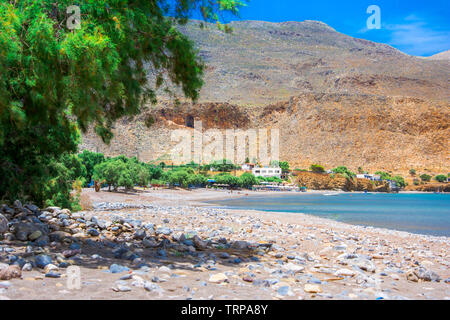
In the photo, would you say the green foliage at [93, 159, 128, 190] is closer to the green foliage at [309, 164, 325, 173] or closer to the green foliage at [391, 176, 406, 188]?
the green foliage at [309, 164, 325, 173]

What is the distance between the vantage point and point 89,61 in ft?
17.8

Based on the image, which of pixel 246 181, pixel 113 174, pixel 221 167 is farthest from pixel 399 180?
pixel 113 174

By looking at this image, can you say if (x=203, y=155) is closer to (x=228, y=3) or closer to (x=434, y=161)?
(x=434, y=161)

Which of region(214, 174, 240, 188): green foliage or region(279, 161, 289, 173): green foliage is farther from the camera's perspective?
region(279, 161, 289, 173): green foliage

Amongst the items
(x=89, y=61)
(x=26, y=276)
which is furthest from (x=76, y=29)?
(x=26, y=276)

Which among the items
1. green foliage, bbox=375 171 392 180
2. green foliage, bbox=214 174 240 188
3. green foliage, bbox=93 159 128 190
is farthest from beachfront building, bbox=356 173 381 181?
green foliage, bbox=93 159 128 190

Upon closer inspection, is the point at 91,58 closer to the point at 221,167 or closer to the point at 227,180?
the point at 227,180

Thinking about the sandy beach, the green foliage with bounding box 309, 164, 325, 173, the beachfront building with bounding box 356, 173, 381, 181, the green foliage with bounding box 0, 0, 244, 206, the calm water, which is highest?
the green foliage with bounding box 0, 0, 244, 206

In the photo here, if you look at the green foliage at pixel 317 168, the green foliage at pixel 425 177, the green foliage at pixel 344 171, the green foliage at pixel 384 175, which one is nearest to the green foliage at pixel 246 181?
the green foliage at pixel 317 168

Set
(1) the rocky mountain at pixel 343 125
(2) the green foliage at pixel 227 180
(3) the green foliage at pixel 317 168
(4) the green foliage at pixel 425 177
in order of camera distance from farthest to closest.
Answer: (1) the rocky mountain at pixel 343 125
(3) the green foliage at pixel 317 168
(4) the green foliage at pixel 425 177
(2) the green foliage at pixel 227 180

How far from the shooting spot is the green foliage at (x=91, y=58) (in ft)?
17.6

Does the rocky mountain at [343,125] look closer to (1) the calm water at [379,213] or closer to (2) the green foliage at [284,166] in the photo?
(2) the green foliage at [284,166]

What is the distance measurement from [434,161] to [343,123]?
2843 cm

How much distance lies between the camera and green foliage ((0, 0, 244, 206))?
537cm
